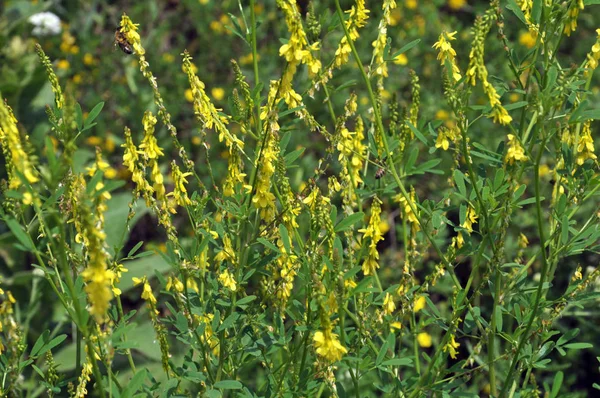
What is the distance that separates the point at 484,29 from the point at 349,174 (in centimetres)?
45

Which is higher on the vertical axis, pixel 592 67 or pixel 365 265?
pixel 592 67

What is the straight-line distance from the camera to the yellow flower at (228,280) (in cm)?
159

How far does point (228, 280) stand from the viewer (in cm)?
160

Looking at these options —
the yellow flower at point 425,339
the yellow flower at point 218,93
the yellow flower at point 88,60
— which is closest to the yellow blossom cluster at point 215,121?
the yellow flower at point 425,339

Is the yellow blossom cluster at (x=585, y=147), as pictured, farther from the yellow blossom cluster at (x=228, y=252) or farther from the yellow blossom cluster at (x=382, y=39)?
the yellow blossom cluster at (x=228, y=252)

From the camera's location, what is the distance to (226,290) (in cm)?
167

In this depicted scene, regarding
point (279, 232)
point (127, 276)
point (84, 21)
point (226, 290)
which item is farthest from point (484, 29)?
point (84, 21)

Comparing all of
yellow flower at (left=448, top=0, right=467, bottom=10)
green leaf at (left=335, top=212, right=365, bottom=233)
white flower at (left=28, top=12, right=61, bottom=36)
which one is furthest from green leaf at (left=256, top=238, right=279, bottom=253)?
yellow flower at (left=448, top=0, right=467, bottom=10)

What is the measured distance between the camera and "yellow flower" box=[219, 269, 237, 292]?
1593mm

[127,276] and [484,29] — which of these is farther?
[127,276]

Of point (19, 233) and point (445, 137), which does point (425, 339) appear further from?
point (19, 233)

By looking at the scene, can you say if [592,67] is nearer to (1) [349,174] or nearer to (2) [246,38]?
(1) [349,174]

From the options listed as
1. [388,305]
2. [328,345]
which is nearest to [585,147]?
[388,305]

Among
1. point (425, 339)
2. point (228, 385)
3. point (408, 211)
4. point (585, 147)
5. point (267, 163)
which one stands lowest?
point (425, 339)
